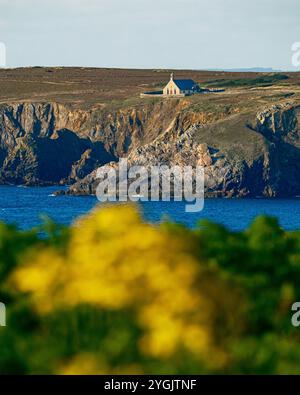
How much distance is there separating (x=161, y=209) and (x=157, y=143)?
22.5 metres

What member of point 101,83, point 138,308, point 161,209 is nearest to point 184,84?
point 101,83

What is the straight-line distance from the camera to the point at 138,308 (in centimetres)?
1481

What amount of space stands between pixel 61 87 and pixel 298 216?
7475 cm

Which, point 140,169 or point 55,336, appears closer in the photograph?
point 55,336

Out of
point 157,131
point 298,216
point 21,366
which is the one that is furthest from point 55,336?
point 157,131

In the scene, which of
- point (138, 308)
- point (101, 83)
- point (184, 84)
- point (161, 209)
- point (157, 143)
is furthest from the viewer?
point (101, 83)

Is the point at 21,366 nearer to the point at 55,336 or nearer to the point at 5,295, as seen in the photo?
the point at 55,336

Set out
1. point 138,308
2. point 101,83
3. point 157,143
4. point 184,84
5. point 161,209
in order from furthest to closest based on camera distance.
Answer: point 101,83 → point 184,84 → point 157,143 → point 161,209 → point 138,308

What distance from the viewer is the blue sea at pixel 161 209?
83625mm

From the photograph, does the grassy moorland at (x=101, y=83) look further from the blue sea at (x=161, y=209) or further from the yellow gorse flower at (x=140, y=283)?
the yellow gorse flower at (x=140, y=283)

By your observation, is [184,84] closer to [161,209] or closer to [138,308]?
[161,209]

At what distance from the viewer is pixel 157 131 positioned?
128m

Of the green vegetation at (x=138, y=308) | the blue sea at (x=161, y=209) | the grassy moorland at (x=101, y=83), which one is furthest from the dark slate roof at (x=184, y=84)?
the green vegetation at (x=138, y=308)

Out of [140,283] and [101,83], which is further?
[101,83]
